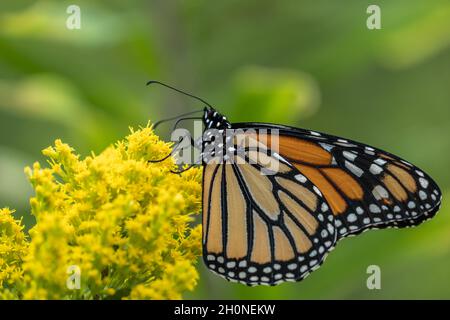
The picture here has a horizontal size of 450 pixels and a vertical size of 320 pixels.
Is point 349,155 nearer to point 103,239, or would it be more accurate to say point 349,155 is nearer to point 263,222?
point 263,222

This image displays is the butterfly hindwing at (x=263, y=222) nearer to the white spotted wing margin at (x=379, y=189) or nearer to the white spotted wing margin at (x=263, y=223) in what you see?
the white spotted wing margin at (x=263, y=223)

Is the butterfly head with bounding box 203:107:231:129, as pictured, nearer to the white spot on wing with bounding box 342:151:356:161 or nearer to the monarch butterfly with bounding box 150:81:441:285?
the monarch butterfly with bounding box 150:81:441:285

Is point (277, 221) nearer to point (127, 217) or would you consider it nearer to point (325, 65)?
point (127, 217)

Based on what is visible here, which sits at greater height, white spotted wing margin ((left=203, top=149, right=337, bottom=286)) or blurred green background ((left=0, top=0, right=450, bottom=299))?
blurred green background ((left=0, top=0, right=450, bottom=299))

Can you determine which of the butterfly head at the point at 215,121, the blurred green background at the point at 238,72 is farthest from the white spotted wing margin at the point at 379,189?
the blurred green background at the point at 238,72

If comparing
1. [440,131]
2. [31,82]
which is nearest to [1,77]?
[31,82]

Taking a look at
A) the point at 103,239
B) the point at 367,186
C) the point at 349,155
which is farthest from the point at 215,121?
the point at 103,239

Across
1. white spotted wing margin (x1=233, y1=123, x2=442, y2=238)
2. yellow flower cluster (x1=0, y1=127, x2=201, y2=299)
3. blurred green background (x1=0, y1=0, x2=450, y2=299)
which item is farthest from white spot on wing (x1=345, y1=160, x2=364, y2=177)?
blurred green background (x1=0, y1=0, x2=450, y2=299)
